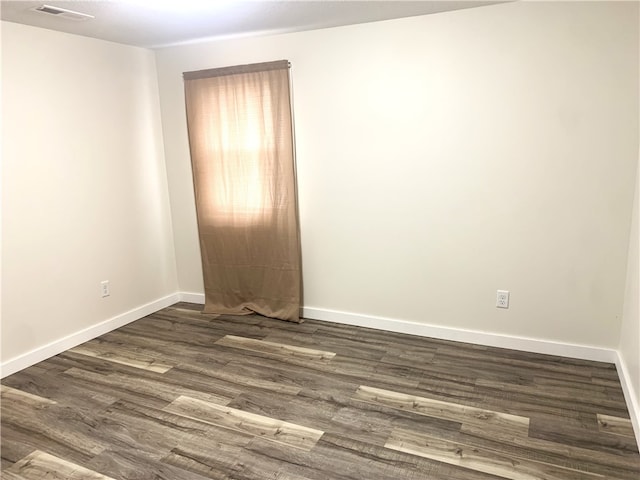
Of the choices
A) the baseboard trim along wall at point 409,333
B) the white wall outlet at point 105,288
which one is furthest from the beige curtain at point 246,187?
the white wall outlet at point 105,288

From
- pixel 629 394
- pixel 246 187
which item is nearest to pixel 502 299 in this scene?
→ pixel 629 394

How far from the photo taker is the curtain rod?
3508mm

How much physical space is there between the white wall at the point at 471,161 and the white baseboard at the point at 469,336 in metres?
0.04

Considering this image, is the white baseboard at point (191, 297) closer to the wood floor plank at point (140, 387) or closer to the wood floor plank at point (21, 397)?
the wood floor plank at point (140, 387)

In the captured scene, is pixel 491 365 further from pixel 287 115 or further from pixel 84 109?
pixel 84 109

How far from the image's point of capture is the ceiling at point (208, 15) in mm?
2711

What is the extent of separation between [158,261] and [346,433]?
253 centimetres

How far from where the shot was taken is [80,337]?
3.56m

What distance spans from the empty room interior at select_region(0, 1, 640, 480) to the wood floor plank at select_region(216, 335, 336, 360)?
1.2 inches

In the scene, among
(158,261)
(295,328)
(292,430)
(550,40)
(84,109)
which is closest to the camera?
(292,430)

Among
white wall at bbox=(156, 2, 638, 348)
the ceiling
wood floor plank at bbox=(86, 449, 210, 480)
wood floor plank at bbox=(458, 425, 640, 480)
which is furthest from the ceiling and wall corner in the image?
wood floor plank at bbox=(86, 449, 210, 480)

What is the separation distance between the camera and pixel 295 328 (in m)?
3.74

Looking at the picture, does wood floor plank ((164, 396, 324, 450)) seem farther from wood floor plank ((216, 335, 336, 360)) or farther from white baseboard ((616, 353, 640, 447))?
white baseboard ((616, 353, 640, 447))

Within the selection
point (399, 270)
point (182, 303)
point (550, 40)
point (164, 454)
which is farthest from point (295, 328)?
point (550, 40)
